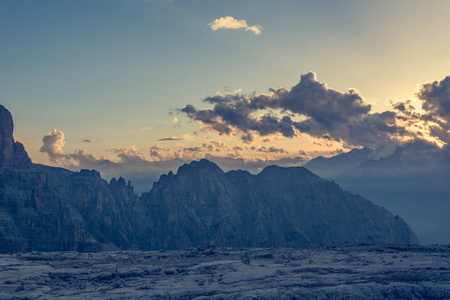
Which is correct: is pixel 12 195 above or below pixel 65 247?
above

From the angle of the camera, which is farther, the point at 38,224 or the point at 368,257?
the point at 38,224

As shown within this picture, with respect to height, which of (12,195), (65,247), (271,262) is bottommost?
(65,247)

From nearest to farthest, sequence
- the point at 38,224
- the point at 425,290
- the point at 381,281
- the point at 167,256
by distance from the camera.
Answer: the point at 425,290 → the point at 381,281 → the point at 167,256 → the point at 38,224

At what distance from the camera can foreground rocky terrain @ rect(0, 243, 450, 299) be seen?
49562mm

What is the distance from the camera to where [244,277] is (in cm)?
6197

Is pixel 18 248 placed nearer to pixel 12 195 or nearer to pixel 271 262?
pixel 12 195

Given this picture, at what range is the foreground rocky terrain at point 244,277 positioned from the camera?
49.6 meters

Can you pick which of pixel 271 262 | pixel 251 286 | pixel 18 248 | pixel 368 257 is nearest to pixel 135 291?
pixel 251 286

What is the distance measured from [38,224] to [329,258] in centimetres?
15943

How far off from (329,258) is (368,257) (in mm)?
7318

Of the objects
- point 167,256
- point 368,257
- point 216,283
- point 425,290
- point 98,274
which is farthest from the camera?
point 167,256

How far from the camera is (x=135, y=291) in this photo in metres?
55.3

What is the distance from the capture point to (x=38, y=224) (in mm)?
195500

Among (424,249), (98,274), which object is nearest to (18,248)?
(98,274)
